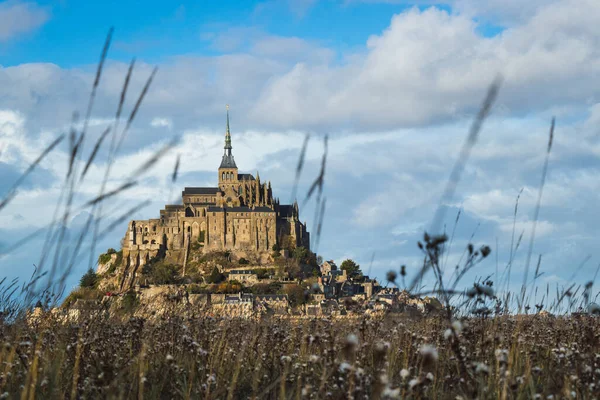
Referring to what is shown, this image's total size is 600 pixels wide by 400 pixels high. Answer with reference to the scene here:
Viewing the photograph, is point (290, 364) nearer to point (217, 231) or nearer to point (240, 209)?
point (217, 231)

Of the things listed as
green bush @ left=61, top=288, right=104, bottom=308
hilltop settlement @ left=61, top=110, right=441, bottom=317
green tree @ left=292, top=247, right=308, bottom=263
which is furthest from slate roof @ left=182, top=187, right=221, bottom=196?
green bush @ left=61, top=288, right=104, bottom=308

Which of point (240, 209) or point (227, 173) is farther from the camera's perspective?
point (227, 173)

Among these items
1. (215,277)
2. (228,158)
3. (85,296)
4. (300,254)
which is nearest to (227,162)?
(228,158)

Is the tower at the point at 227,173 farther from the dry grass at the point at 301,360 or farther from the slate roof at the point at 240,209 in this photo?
the dry grass at the point at 301,360

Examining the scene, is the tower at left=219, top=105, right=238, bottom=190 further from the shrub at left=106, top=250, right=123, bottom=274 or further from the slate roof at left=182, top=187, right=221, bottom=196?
the shrub at left=106, top=250, right=123, bottom=274

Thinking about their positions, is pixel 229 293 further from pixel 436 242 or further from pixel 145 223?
pixel 436 242

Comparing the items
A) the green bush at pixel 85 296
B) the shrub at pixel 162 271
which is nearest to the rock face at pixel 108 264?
the shrub at pixel 162 271

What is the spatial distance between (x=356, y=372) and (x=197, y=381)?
5.47 feet

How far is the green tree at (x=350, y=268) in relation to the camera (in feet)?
262

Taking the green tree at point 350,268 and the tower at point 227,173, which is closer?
the green tree at point 350,268

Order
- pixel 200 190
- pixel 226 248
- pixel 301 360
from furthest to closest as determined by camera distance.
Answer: pixel 200 190
pixel 226 248
pixel 301 360

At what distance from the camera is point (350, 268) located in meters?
80.5

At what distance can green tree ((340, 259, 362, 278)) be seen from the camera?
262ft

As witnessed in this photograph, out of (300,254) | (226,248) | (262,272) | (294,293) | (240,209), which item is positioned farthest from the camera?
(240,209)
